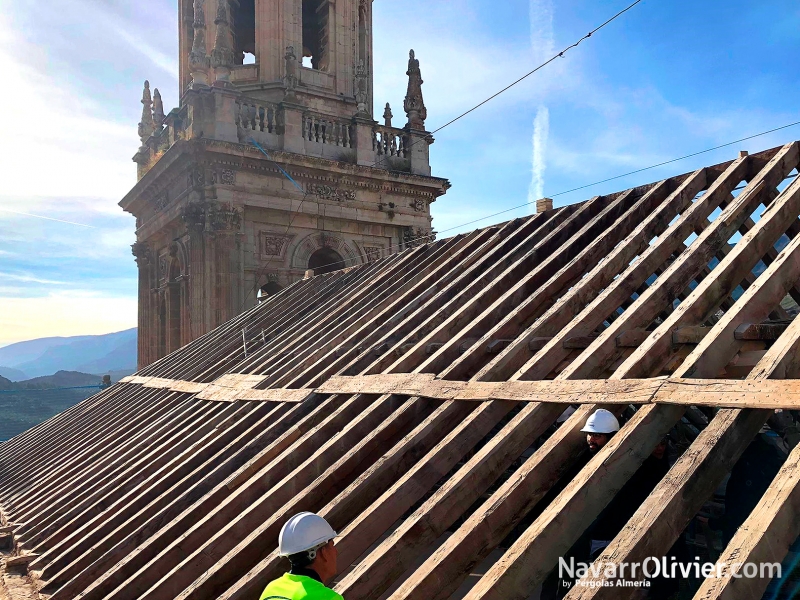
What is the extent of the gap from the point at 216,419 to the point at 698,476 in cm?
537

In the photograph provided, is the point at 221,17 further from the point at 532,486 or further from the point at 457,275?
the point at 532,486

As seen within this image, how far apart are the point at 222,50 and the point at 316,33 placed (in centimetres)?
484

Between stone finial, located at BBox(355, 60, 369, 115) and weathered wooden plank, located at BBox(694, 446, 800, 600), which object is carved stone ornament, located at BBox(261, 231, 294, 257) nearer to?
stone finial, located at BBox(355, 60, 369, 115)

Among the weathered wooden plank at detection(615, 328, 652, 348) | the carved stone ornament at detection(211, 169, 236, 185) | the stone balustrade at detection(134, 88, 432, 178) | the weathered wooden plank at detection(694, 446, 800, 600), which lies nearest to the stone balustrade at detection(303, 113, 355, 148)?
the stone balustrade at detection(134, 88, 432, 178)

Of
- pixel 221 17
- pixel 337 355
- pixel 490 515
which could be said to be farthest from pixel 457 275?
pixel 221 17

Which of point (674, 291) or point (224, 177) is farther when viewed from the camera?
point (224, 177)

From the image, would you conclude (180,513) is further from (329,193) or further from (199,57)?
(199,57)

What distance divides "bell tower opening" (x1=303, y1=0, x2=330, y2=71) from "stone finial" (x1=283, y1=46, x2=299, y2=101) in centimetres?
137

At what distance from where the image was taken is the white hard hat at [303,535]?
2.97 m

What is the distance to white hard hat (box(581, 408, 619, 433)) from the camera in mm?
3447

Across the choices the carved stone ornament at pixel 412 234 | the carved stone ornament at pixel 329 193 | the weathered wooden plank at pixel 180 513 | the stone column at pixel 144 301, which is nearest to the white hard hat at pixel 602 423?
the weathered wooden plank at pixel 180 513

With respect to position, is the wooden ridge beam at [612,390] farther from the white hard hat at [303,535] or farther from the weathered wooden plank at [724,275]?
the white hard hat at [303,535]

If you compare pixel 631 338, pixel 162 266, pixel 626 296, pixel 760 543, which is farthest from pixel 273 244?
pixel 760 543

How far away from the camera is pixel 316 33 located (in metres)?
21.1
